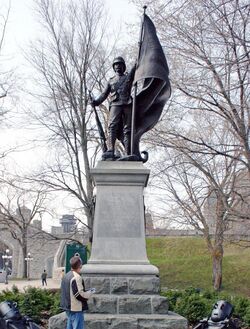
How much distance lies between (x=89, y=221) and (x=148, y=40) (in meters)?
11.7

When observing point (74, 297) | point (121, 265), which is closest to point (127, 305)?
point (121, 265)

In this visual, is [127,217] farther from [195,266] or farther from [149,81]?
[195,266]

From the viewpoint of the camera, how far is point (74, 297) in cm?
655

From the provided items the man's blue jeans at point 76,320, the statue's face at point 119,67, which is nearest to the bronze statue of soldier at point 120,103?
the statue's face at point 119,67

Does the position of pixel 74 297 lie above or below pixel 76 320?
above

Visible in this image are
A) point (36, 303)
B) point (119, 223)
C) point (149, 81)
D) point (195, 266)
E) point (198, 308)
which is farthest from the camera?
point (195, 266)

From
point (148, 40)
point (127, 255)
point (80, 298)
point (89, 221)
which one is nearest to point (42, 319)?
point (127, 255)

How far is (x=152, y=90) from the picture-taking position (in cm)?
929

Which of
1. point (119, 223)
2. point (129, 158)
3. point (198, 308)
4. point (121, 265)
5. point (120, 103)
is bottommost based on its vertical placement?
point (198, 308)

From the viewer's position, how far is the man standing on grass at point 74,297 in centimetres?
656

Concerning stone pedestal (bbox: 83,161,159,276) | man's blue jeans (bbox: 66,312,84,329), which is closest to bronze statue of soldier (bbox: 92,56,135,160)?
stone pedestal (bbox: 83,161,159,276)

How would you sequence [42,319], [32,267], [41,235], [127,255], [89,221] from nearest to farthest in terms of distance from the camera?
[127,255] → [42,319] → [89,221] → [41,235] → [32,267]

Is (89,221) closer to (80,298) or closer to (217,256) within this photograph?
(217,256)

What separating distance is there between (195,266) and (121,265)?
26.9 meters
